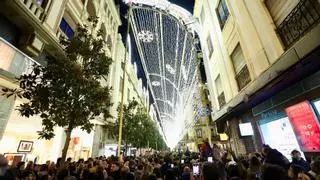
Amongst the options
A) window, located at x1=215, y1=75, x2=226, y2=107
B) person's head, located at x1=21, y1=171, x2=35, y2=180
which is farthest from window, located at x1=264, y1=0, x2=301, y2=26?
person's head, located at x1=21, y1=171, x2=35, y2=180

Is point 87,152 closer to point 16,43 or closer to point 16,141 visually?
point 16,141

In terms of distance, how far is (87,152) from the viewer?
54.8ft

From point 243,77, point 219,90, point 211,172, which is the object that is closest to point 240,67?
point 243,77

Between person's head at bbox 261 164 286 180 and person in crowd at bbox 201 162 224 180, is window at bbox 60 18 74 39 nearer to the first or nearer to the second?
person in crowd at bbox 201 162 224 180

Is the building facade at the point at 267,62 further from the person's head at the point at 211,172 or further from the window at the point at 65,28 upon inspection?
the window at the point at 65,28

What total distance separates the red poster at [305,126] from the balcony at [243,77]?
3250 mm

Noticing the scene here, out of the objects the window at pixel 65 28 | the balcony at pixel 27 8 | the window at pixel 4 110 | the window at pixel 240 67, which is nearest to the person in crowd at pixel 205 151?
the window at pixel 240 67

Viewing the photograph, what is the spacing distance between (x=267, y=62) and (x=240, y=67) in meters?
2.98

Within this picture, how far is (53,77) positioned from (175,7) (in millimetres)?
21465

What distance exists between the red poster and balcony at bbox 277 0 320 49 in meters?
2.26

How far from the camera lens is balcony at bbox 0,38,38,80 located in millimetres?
6871

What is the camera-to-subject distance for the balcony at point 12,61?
22.5 ft

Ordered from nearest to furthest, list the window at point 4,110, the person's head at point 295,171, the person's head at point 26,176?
the person's head at point 295,171, the person's head at point 26,176, the window at point 4,110

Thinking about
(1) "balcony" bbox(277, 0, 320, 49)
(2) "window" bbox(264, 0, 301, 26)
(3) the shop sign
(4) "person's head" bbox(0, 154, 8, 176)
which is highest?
(2) "window" bbox(264, 0, 301, 26)
